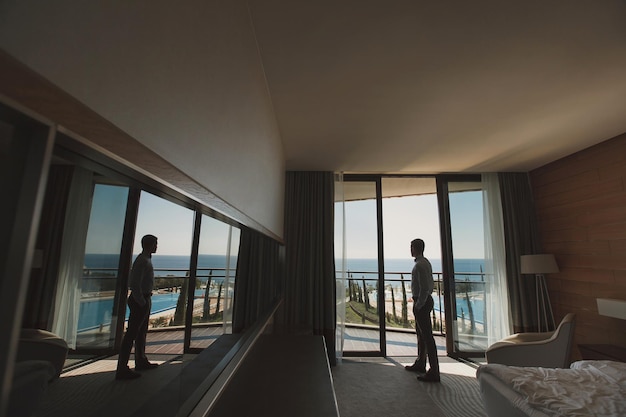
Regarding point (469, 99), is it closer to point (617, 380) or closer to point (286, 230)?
point (617, 380)

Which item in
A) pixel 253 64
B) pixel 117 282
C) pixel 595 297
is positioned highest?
pixel 253 64

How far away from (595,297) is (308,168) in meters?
3.76

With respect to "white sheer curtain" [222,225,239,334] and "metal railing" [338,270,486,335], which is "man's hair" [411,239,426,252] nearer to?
"metal railing" [338,270,486,335]

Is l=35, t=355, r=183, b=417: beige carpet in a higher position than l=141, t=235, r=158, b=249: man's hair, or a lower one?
lower

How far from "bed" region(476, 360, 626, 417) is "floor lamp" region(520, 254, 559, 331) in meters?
1.57

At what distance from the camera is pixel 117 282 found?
1.54 feet

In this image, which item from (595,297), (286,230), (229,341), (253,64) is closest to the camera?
(229,341)

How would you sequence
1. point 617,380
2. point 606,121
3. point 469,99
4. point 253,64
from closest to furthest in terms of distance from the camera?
point 253,64
point 617,380
point 469,99
point 606,121

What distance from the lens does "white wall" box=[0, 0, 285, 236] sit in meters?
0.32

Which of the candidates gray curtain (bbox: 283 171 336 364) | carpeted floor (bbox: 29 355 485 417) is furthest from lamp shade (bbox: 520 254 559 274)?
gray curtain (bbox: 283 171 336 364)

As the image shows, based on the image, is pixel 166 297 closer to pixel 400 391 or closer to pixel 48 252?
pixel 48 252

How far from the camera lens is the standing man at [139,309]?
500 millimetres

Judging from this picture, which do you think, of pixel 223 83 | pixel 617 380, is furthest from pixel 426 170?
pixel 223 83

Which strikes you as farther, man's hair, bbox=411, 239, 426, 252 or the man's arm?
man's hair, bbox=411, 239, 426, 252
